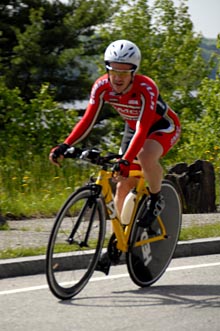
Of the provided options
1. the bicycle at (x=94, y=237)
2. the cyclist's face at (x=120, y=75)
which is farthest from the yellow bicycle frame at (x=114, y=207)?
the cyclist's face at (x=120, y=75)

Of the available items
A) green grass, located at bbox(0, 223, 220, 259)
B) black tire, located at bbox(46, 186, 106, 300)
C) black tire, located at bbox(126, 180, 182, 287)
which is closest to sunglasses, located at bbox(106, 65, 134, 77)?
black tire, located at bbox(46, 186, 106, 300)

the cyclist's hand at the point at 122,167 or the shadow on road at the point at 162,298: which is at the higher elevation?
the cyclist's hand at the point at 122,167

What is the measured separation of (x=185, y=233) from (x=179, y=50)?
36725mm

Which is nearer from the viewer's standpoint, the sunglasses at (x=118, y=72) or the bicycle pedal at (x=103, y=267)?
the sunglasses at (x=118, y=72)

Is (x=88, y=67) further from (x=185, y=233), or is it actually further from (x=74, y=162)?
(x=185, y=233)

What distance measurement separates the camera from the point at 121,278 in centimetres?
870

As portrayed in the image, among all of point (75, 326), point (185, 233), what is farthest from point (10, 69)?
point (75, 326)

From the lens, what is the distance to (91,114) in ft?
26.6

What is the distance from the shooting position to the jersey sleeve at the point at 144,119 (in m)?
7.80

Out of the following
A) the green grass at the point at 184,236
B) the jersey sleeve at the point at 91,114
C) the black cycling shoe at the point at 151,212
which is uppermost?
the jersey sleeve at the point at 91,114

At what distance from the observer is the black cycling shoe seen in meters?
8.36

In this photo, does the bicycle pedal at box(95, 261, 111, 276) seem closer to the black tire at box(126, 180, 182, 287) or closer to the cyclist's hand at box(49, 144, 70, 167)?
the black tire at box(126, 180, 182, 287)

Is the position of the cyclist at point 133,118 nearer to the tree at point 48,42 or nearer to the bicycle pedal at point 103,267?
the bicycle pedal at point 103,267

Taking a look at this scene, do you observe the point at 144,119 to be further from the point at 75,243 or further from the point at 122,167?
the point at 75,243
